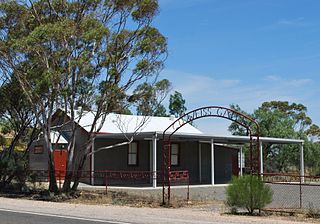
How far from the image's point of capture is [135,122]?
34188mm

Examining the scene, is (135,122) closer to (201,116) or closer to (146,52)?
(146,52)

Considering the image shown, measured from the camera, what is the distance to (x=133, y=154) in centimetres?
3309

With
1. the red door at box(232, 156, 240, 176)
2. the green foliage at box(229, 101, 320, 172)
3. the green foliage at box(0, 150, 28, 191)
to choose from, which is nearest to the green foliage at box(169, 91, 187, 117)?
the green foliage at box(229, 101, 320, 172)

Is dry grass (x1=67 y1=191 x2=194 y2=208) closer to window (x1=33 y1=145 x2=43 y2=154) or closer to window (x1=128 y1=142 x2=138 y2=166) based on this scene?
window (x1=128 y1=142 x2=138 y2=166)

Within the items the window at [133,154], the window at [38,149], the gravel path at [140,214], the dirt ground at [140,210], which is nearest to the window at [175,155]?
the window at [133,154]

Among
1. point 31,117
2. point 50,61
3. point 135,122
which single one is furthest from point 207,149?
point 50,61

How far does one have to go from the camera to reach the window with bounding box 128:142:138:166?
1296 inches

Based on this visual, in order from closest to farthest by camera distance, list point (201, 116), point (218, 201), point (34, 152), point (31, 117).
→ point (201, 116), point (218, 201), point (31, 117), point (34, 152)

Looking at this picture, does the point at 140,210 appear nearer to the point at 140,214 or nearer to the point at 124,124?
the point at 140,214

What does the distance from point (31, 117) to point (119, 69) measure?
22.1ft

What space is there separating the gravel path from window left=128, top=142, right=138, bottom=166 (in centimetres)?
1353

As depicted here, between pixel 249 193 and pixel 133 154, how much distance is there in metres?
18.0

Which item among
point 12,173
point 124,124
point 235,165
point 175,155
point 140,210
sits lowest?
point 140,210

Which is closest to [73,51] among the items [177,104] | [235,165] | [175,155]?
[175,155]
